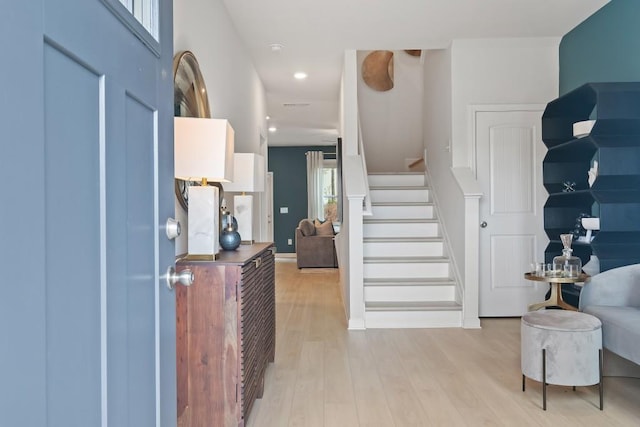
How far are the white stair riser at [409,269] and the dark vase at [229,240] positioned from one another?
248cm

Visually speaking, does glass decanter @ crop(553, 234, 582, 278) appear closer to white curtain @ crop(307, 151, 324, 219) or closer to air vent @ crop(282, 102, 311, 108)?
air vent @ crop(282, 102, 311, 108)

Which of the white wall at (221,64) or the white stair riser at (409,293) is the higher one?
the white wall at (221,64)

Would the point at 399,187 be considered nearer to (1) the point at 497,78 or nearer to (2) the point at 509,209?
(2) the point at 509,209

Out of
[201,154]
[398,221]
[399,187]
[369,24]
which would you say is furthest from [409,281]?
[201,154]

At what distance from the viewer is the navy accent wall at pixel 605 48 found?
137 inches

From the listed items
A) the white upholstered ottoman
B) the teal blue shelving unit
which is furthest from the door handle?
the teal blue shelving unit

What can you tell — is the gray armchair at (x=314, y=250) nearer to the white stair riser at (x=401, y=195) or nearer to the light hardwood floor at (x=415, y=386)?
the white stair riser at (x=401, y=195)

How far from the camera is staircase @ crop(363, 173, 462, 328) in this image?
435 cm

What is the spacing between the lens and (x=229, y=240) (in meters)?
2.60

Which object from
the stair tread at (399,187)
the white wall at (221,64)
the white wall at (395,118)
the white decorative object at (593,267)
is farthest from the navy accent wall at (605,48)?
the white wall at (221,64)

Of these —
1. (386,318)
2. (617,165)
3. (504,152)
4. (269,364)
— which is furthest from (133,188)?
(504,152)

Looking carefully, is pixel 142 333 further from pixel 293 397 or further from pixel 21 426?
pixel 293 397

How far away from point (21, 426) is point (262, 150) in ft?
19.1

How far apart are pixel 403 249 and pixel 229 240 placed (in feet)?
9.37
